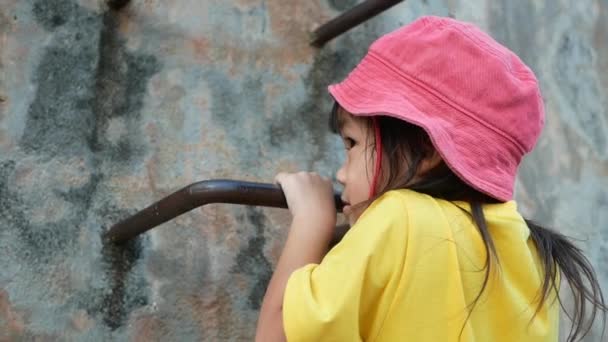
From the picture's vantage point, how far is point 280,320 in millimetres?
773

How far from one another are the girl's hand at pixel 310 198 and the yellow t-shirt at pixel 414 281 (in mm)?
88

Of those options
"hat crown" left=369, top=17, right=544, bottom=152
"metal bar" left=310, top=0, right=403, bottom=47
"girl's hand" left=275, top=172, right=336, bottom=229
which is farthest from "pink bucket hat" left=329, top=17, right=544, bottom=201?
"metal bar" left=310, top=0, right=403, bottom=47

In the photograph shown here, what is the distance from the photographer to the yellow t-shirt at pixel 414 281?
0.71 meters

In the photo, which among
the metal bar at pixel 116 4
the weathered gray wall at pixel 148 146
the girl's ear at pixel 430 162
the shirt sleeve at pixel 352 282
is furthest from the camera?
the metal bar at pixel 116 4

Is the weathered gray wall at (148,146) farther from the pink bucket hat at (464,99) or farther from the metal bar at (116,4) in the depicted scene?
the pink bucket hat at (464,99)

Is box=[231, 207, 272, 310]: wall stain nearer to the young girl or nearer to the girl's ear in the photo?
the young girl

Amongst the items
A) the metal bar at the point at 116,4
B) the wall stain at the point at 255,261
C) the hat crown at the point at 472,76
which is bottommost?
the wall stain at the point at 255,261

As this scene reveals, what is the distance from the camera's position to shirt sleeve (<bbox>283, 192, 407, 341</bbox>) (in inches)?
27.8

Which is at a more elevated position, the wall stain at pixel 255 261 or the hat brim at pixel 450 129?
the hat brim at pixel 450 129

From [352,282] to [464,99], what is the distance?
229mm

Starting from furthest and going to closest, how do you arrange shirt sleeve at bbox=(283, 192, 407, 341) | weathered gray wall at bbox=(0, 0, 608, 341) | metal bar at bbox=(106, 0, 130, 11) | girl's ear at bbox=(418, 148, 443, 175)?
1. metal bar at bbox=(106, 0, 130, 11)
2. weathered gray wall at bbox=(0, 0, 608, 341)
3. girl's ear at bbox=(418, 148, 443, 175)
4. shirt sleeve at bbox=(283, 192, 407, 341)

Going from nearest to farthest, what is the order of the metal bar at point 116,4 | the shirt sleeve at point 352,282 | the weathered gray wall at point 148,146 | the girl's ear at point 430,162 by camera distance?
1. the shirt sleeve at point 352,282
2. the girl's ear at point 430,162
3. the weathered gray wall at point 148,146
4. the metal bar at point 116,4

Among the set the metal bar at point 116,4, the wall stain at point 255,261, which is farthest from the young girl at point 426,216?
the metal bar at point 116,4

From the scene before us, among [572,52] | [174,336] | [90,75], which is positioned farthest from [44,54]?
[572,52]
